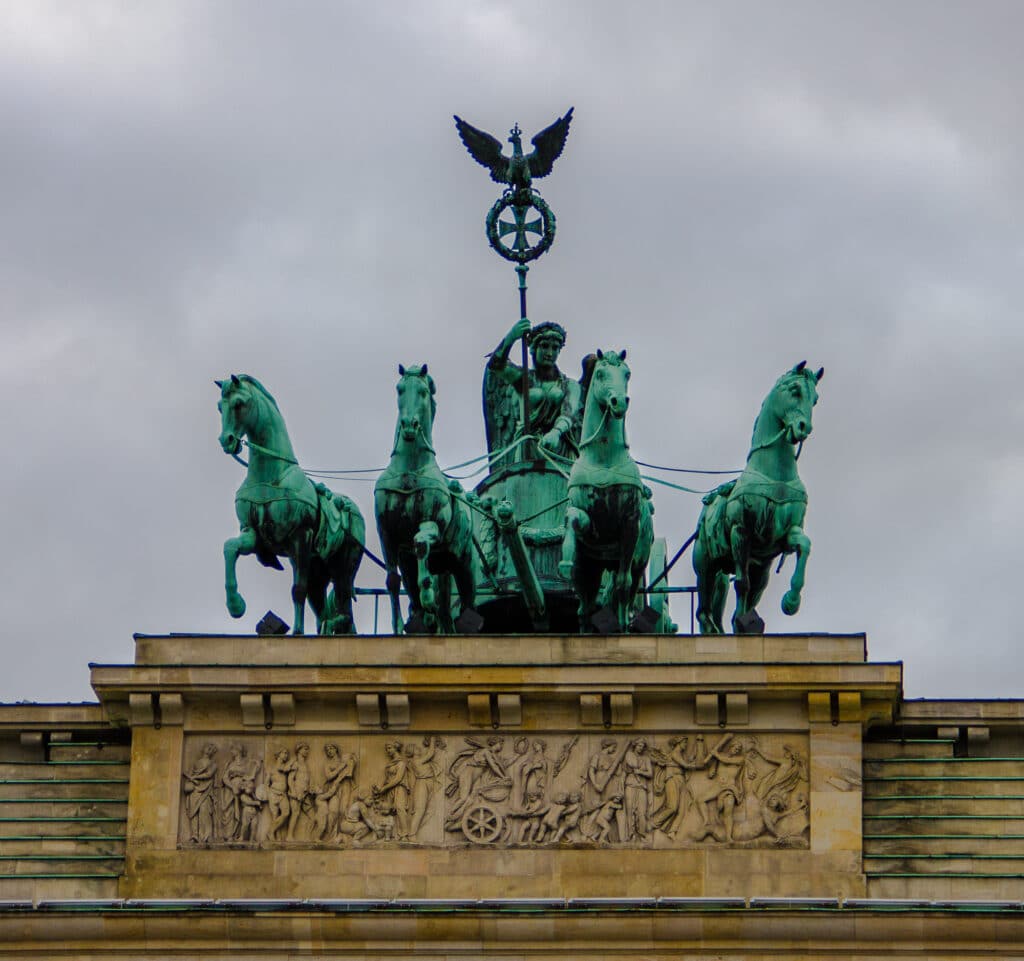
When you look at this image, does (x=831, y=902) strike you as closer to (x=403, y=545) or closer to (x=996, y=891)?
(x=996, y=891)

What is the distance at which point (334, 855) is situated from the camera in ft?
132

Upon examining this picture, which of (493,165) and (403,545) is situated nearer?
(403,545)

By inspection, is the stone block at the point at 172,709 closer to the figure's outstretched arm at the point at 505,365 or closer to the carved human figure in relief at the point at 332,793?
the carved human figure in relief at the point at 332,793

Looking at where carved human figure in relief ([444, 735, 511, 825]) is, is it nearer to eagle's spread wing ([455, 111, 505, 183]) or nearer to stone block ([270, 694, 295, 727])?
stone block ([270, 694, 295, 727])

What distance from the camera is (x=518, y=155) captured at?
47.4m

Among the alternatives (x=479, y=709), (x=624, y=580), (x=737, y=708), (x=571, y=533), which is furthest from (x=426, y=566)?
(x=737, y=708)

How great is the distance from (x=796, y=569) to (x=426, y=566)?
356 cm

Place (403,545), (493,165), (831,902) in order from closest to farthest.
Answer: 1. (831,902)
2. (403,545)
3. (493,165)

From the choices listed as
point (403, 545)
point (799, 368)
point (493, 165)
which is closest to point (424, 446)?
point (403, 545)

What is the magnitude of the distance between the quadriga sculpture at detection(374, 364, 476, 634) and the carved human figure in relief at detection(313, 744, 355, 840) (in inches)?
76.0

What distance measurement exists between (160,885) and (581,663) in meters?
4.37

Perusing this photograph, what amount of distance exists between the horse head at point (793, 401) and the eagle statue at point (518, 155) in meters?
6.51

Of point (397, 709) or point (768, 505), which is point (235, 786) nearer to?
point (397, 709)

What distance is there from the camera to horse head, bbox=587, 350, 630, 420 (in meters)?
41.0
